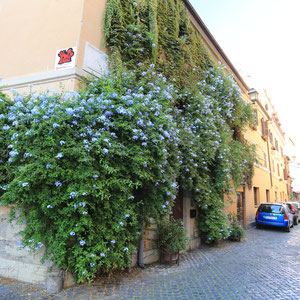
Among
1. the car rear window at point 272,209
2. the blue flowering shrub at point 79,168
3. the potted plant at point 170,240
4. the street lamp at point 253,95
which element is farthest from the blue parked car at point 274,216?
the blue flowering shrub at point 79,168

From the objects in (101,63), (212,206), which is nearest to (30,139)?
(101,63)

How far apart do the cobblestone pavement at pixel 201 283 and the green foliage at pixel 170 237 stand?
1.51ft

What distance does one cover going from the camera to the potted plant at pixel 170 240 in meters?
5.56

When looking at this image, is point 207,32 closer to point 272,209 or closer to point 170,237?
point 170,237

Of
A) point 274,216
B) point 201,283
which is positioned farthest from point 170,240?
point 274,216

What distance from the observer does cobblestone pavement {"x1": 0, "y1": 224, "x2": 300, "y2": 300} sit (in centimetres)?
386

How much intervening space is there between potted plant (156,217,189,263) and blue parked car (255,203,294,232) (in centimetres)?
878

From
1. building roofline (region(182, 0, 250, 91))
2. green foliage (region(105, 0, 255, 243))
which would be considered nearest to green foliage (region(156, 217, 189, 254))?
green foliage (region(105, 0, 255, 243))

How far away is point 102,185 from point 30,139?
1.33 meters

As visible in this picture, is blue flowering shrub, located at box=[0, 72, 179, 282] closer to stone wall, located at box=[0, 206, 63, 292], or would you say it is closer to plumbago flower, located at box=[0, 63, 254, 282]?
plumbago flower, located at box=[0, 63, 254, 282]

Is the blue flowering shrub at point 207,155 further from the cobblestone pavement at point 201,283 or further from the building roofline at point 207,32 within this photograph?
the building roofline at point 207,32

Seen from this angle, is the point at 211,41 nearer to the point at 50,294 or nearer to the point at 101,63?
the point at 101,63

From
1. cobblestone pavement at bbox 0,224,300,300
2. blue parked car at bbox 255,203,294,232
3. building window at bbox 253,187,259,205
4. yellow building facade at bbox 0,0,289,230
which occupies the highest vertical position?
yellow building facade at bbox 0,0,289,230

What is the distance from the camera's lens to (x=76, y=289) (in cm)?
397
